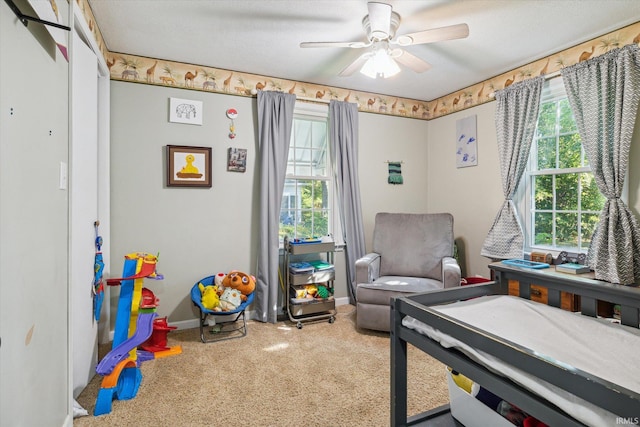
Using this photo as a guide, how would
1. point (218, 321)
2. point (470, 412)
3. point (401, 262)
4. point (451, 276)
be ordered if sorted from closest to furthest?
1. point (470, 412)
2. point (451, 276)
3. point (218, 321)
4. point (401, 262)

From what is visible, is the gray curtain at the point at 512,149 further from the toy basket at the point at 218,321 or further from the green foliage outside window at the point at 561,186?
the toy basket at the point at 218,321

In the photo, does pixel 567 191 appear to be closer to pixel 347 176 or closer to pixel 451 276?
pixel 451 276

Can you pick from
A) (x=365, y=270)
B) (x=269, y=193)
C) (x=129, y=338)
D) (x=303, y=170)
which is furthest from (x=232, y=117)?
(x=129, y=338)

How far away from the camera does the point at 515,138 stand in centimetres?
303

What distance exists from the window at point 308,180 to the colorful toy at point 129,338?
1.48m

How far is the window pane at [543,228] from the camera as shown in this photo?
297cm

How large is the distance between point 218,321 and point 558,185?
3.34 meters

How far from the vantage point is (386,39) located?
2137 mm

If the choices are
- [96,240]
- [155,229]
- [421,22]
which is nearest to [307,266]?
[155,229]

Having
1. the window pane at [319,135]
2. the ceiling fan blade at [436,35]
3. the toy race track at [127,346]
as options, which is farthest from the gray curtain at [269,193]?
the ceiling fan blade at [436,35]

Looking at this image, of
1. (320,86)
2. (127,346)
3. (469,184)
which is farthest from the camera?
(469,184)

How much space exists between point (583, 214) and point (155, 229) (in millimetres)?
3701

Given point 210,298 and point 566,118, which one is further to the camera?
point 566,118

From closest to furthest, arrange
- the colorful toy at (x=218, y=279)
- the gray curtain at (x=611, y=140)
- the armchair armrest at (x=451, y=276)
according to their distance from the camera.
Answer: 1. the gray curtain at (x=611, y=140)
2. the armchair armrest at (x=451, y=276)
3. the colorful toy at (x=218, y=279)
